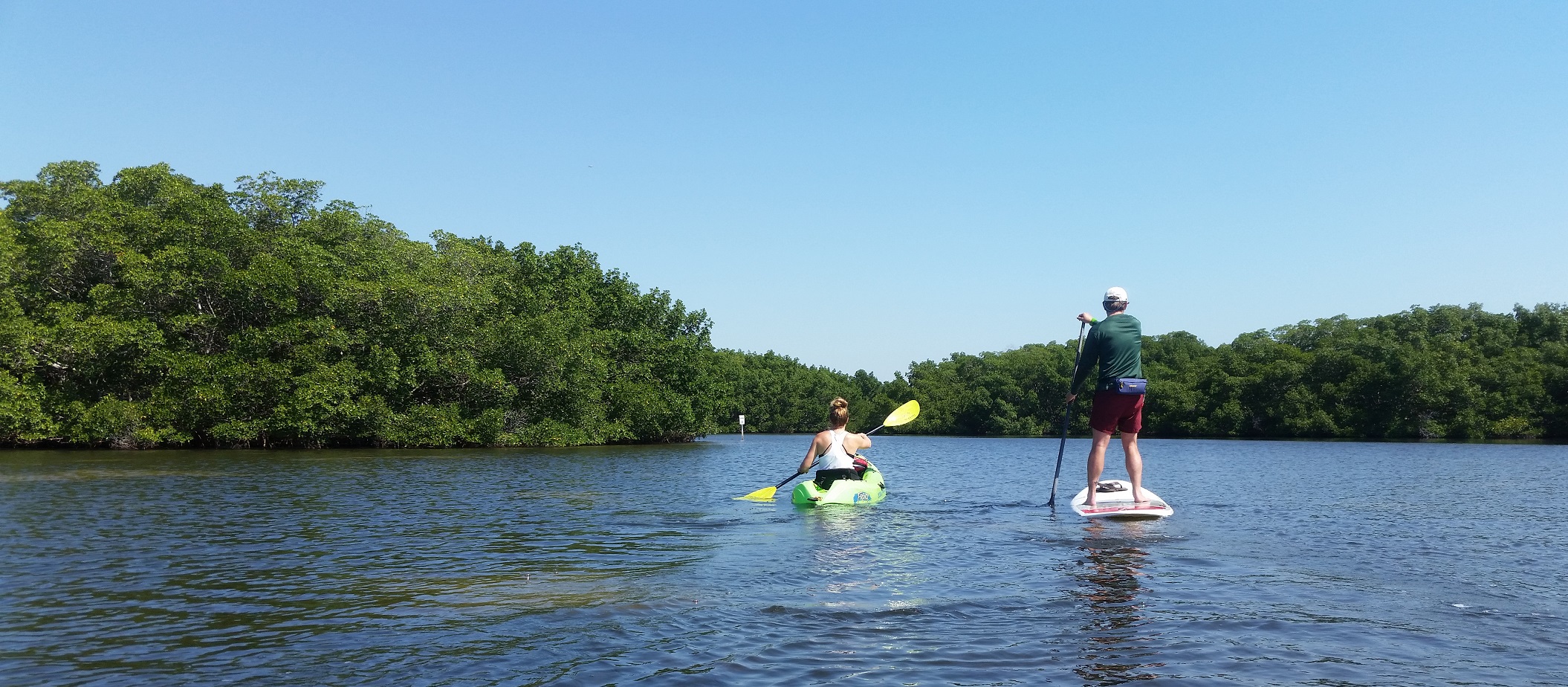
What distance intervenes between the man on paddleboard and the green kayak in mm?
4317

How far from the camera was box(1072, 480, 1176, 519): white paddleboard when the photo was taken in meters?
13.9

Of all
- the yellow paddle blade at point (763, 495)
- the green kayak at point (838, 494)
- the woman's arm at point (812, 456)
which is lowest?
the yellow paddle blade at point (763, 495)

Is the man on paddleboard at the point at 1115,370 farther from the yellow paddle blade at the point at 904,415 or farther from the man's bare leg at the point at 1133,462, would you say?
the yellow paddle blade at the point at 904,415

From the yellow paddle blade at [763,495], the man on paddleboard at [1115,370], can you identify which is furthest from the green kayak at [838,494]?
the man on paddleboard at [1115,370]

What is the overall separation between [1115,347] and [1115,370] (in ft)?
0.99

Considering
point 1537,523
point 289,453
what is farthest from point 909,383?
point 1537,523

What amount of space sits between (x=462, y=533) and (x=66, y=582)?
184 inches

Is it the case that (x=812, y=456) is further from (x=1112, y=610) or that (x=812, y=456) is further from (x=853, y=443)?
(x=1112, y=610)

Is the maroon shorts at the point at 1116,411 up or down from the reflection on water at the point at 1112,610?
up

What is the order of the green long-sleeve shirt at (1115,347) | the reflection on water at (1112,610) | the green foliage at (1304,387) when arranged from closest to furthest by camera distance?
1. the reflection on water at (1112,610)
2. the green long-sleeve shirt at (1115,347)
3. the green foliage at (1304,387)

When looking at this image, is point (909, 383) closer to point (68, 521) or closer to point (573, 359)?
point (573, 359)

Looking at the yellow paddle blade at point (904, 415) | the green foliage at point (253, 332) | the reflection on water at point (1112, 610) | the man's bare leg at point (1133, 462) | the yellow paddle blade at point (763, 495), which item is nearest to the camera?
the reflection on water at point (1112, 610)

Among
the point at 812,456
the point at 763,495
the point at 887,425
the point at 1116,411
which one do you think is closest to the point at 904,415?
the point at 887,425

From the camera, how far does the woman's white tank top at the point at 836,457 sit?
1609 centimetres
